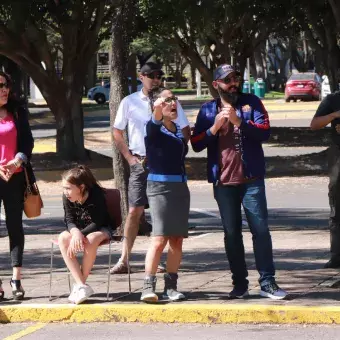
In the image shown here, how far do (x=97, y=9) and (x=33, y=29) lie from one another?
150cm

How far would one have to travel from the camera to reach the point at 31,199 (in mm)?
9070

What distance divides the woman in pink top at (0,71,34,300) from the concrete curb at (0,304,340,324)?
52cm

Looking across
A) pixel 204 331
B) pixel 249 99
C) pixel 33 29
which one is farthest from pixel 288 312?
pixel 33 29

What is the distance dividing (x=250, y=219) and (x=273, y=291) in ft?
1.98

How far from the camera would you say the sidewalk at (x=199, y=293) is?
800 centimetres

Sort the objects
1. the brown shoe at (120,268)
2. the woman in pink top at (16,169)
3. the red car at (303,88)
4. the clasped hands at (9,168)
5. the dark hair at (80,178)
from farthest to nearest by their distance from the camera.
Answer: the red car at (303,88), the brown shoe at (120,268), the woman in pink top at (16,169), the clasped hands at (9,168), the dark hair at (80,178)

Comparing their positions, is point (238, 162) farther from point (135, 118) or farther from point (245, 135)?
point (135, 118)

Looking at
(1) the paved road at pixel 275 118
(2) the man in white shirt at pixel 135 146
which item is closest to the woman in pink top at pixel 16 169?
(2) the man in white shirt at pixel 135 146

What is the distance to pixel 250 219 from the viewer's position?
336 inches

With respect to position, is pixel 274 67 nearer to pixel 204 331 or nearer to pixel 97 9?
pixel 97 9

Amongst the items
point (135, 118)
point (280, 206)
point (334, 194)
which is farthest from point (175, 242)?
point (280, 206)

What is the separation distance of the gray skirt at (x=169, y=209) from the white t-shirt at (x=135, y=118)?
4.26ft

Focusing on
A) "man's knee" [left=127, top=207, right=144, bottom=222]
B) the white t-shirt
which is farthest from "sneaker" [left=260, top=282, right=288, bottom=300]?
the white t-shirt

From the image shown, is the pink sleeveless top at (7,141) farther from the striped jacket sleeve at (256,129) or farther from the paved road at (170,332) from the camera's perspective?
the striped jacket sleeve at (256,129)
